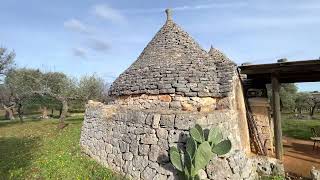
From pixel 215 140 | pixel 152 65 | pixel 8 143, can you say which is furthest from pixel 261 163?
pixel 8 143

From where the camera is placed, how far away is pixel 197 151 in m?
6.09

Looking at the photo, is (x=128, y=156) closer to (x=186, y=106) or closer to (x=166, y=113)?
(x=166, y=113)

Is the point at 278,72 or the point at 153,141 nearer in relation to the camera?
the point at 153,141

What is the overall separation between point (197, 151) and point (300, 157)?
878cm

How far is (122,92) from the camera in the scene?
11.1 m

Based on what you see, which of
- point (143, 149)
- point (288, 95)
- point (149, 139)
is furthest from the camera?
point (288, 95)

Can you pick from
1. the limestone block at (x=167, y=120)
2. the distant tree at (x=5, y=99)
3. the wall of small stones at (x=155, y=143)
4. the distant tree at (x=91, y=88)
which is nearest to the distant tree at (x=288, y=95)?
the distant tree at (x=91, y=88)

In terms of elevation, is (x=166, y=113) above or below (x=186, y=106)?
below

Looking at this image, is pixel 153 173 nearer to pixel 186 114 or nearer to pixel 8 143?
pixel 186 114

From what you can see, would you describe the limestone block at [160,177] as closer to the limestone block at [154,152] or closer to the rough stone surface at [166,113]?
the rough stone surface at [166,113]

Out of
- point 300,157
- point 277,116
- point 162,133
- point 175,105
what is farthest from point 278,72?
point 162,133

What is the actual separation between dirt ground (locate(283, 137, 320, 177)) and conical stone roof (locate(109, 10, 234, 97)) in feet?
13.9

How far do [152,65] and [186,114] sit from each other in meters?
4.62

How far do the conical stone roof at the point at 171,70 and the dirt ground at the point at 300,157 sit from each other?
424cm
